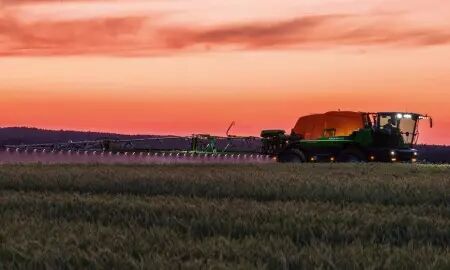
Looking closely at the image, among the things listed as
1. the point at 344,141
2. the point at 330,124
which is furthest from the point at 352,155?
the point at 330,124

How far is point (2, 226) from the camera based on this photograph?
978 centimetres

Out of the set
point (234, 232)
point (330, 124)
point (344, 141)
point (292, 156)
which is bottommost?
point (234, 232)

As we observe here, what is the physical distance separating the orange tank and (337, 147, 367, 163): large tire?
1.38 m

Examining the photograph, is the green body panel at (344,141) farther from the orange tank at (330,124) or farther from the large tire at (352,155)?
the orange tank at (330,124)

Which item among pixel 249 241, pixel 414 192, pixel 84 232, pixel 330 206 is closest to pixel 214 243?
pixel 249 241

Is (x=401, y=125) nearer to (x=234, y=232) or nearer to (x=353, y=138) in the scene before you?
(x=353, y=138)

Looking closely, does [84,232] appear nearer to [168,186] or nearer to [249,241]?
[249,241]

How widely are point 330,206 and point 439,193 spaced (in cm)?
418

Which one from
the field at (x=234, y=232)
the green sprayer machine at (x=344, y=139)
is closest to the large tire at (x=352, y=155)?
the green sprayer machine at (x=344, y=139)

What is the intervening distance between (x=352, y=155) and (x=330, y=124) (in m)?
2.50

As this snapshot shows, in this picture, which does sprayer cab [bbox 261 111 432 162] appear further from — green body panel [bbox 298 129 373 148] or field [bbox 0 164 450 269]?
field [bbox 0 164 450 269]

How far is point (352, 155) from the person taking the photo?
38.0m

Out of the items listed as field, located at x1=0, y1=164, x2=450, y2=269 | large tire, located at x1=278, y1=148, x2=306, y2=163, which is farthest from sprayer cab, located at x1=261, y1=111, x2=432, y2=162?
field, located at x1=0, y1=164, x2=450, y2=269

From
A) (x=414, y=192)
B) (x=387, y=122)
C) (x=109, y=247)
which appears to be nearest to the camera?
(x=109, y=247)
